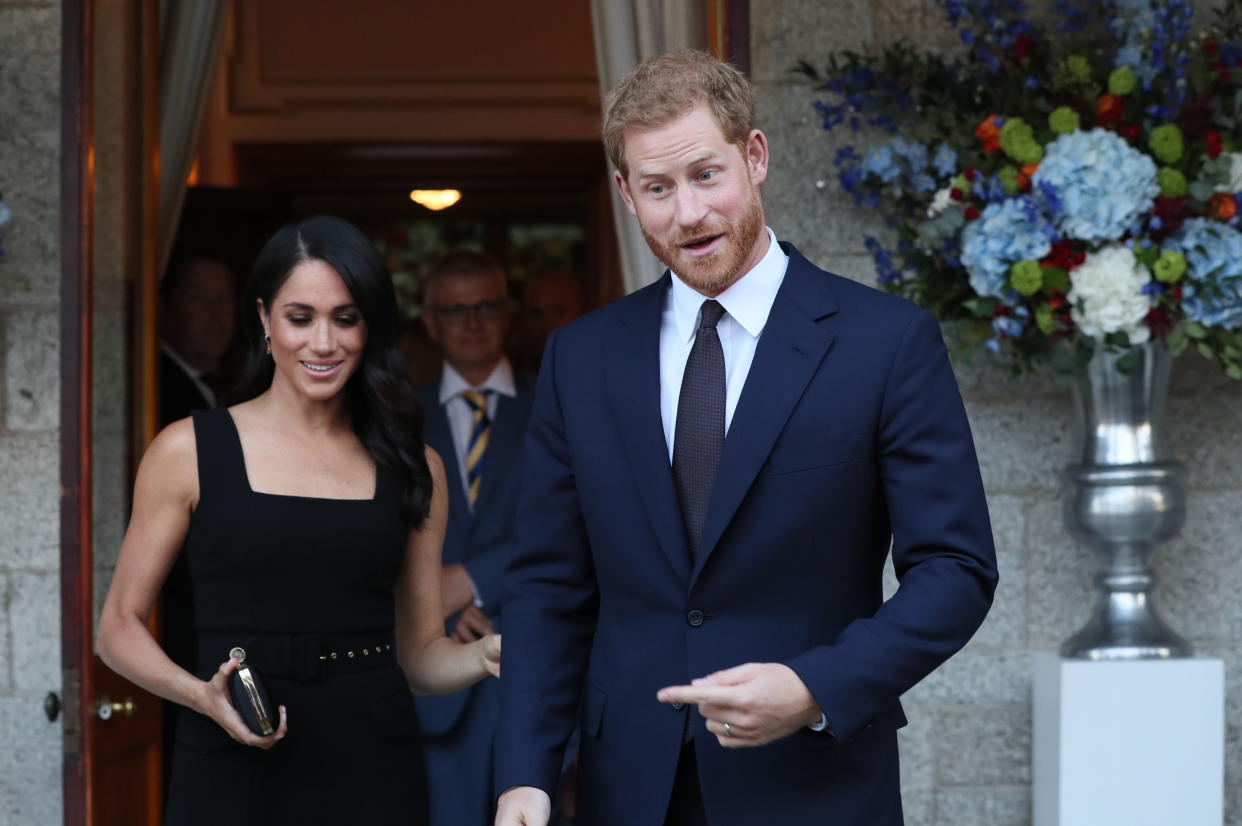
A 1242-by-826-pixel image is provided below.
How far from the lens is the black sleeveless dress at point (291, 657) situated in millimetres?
2586

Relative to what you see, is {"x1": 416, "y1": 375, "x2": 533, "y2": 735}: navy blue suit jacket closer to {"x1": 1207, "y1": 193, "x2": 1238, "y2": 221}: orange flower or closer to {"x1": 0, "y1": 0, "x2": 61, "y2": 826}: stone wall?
{"x1": 0, "y1": 0, "x2": 61, "y2": 826}: stone wall

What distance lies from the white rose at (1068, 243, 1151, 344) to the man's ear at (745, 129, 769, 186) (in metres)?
1.33

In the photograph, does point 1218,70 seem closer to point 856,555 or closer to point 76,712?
point 856,555

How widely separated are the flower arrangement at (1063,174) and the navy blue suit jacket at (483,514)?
1.23 meters

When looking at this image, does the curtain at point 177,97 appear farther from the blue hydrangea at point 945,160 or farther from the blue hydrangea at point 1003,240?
the blue hydrangea at point 1003,240

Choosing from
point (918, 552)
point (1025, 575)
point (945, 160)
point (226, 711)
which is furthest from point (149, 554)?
point (1025, 575)

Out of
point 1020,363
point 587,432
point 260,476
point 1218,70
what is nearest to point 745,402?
point 587,432

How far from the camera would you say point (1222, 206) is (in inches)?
127

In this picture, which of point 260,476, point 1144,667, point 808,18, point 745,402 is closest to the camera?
point 745,402

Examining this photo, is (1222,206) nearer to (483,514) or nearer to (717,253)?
(717,253)

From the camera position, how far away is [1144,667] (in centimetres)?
338

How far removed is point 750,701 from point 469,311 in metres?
2.98

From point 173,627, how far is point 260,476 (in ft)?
4.55

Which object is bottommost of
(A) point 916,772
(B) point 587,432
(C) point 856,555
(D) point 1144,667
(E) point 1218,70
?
(A) point 916,772
